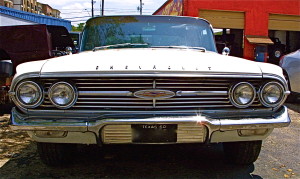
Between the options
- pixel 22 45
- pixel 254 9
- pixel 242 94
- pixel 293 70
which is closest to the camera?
pixel 242 94

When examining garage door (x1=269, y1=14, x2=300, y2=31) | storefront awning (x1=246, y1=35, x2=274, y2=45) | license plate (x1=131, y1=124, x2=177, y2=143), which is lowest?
license plate (x1=131, y1=124, x2=177, y2=143)

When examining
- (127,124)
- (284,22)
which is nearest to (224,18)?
(284,22)

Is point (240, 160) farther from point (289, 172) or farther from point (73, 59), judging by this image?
point (73, 59)

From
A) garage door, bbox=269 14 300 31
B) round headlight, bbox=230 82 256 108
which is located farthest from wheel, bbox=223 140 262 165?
garage door, bbox=269 14 300 31

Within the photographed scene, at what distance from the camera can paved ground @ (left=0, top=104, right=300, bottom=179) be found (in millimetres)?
3041

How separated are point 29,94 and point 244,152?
2.09 meters

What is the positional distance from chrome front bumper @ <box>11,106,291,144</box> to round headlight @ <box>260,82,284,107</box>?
120 millimetres

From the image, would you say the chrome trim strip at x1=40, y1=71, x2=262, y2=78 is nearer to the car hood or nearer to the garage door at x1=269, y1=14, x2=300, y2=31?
the car hood

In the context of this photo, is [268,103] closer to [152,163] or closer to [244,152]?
[244,152]

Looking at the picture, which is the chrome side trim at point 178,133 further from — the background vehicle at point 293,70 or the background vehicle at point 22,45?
the background vehicle at point 293,70

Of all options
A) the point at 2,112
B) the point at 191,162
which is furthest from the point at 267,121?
the point at 2,112

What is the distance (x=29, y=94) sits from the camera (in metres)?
2.61

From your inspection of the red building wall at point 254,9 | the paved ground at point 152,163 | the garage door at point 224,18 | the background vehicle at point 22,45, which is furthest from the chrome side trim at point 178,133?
the garage door at point 224,18

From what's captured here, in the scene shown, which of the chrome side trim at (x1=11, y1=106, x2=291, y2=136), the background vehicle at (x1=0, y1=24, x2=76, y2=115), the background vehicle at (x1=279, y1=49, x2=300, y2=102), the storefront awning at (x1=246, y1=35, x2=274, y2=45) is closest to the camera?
the chrome side trim at (x1=11, y1=106, x2=291, y2=136)
